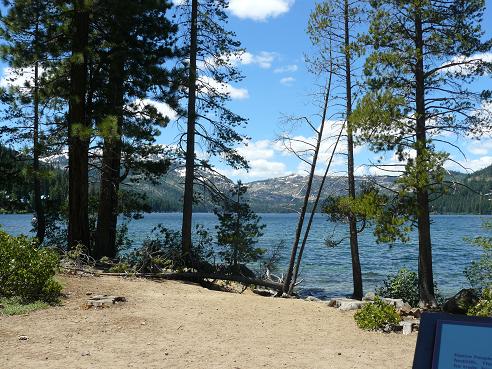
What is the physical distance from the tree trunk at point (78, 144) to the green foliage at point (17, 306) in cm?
528

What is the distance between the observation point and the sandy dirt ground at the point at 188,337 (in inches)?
255

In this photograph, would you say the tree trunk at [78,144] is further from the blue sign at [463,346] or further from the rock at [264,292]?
the blue sign at [463,346]

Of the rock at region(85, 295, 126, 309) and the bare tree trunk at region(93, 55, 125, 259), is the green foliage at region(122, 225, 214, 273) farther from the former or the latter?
the rock at region(85, 295, 126, 309)

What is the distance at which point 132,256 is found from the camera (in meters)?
15.5

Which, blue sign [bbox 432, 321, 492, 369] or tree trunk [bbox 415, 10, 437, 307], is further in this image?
tree trunk [bbox 415, 10, 437, 307]

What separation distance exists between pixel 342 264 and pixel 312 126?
1336cm

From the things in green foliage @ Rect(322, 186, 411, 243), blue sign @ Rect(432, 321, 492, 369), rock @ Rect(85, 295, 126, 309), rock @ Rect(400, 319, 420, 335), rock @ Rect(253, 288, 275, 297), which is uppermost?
green foliage @ Rect(322, 186, 411, 243)

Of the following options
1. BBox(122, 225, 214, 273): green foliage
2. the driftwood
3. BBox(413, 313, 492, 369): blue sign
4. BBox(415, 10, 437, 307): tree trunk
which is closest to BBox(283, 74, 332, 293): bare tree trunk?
the driftwood

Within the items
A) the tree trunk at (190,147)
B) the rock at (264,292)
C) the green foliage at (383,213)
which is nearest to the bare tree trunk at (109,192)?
the tree trunk at (190,147)

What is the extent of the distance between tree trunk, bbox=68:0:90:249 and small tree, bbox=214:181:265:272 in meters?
4.54

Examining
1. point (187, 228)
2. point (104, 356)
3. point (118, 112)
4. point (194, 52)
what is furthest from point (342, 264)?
point (104, 356)

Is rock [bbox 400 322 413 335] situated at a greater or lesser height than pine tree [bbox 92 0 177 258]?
lesser

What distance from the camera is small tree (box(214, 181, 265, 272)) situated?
1667cm

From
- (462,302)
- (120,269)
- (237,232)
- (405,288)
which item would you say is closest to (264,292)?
(237,232)
